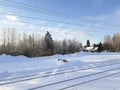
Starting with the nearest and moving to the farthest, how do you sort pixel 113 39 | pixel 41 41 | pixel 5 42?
pixel 5 42 → pixel 41 41 → pixel 113 39

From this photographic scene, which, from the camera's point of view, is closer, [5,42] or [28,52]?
[28,52]

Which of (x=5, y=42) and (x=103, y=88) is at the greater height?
(x=5, y=42)

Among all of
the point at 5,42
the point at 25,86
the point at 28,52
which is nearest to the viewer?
the point at 25,86

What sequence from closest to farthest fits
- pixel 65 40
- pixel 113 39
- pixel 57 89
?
pixel 57 89 < pixel 113 39 < pixel 65 40

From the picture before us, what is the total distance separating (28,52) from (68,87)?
1807 inches

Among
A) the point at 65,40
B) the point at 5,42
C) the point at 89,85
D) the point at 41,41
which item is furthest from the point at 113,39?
the point at 89,85

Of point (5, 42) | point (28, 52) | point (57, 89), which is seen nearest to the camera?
point (57, 89)

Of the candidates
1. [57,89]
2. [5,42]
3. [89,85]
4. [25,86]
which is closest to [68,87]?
[57,89]

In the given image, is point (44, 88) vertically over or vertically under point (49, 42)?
under

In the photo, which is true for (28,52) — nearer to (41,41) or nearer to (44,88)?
(41,41)

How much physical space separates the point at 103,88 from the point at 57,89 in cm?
246

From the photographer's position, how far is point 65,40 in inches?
4751

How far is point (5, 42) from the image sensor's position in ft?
249

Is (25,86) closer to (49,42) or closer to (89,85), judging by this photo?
(89,85)
